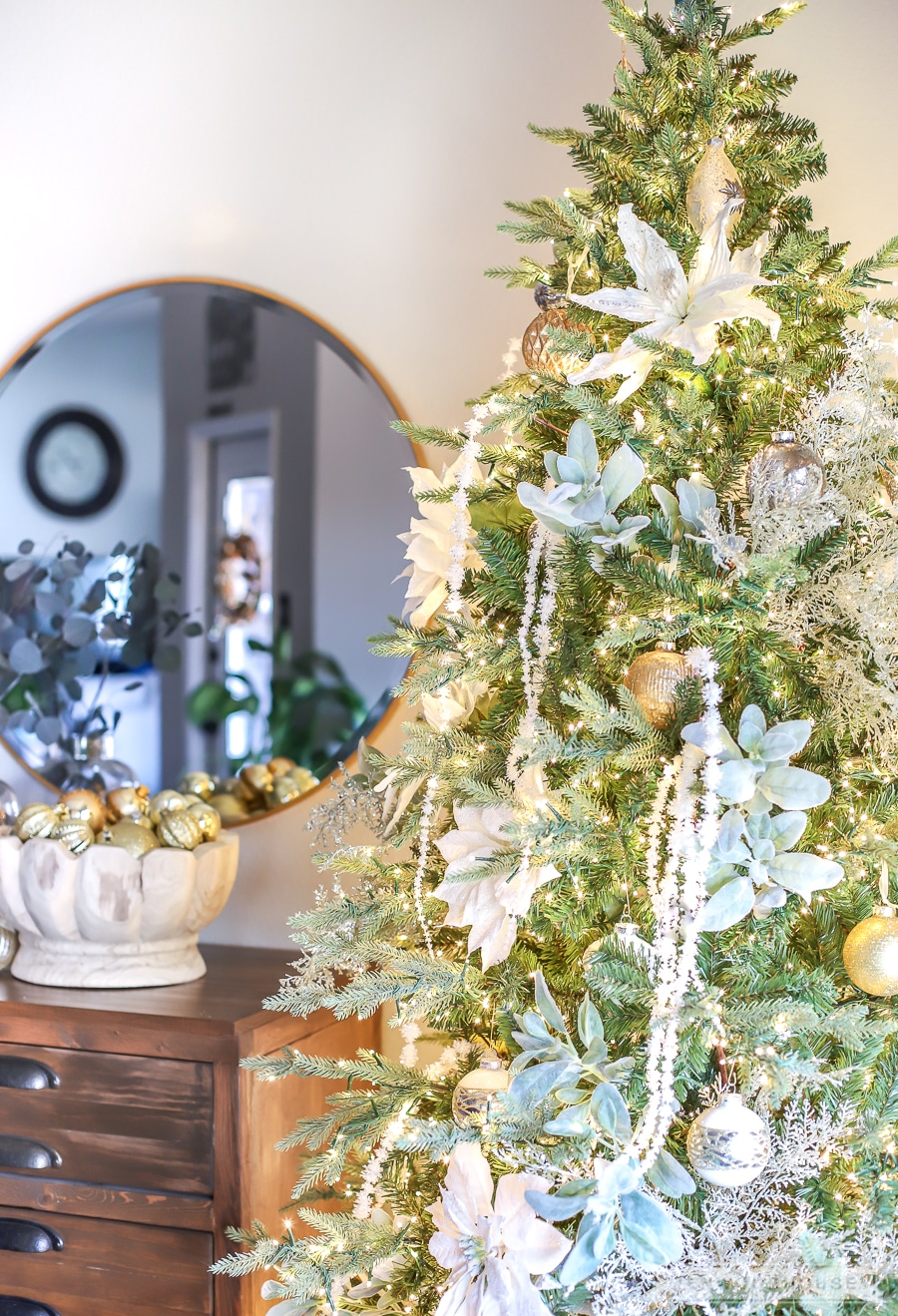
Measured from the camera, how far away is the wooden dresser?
3.59 ft

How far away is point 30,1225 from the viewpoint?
46.0 inches

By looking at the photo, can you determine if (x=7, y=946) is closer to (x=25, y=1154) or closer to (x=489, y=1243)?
(x=25, y=1154)

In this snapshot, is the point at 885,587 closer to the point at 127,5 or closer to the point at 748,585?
the point at 748,585

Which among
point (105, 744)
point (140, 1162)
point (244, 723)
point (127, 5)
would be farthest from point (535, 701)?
point (127, 5)

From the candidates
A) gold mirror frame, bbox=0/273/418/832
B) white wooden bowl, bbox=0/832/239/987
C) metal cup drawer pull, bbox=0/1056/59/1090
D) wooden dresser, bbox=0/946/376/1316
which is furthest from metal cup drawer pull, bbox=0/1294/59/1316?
gold mirror frame, bbox=0/273/418/832

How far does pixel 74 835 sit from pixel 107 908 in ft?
0.33

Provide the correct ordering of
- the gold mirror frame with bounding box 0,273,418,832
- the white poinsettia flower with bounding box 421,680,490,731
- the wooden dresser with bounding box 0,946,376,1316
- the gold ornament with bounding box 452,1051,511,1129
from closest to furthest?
the gold ornament with bounding box 452,1051,511,1129, the white poinsettia flower with bounding box 421,680,490,731, the wooden dresser with bounding box 0,946,376,1316, the gold mirror frame with bounding box 0,273,418,832

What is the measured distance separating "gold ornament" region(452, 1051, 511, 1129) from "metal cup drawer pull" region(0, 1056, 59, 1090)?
555 millimetres

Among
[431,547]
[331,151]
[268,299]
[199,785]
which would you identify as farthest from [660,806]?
[331,151]

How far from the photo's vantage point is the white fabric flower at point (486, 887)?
2.51 feet

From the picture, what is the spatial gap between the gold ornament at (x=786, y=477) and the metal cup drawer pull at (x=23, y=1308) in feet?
3.72

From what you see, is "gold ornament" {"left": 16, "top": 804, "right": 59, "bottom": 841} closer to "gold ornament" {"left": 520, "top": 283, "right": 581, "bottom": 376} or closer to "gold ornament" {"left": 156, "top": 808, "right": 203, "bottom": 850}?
"gold ornament" {"left": 156, "top": 808, "right": 203, "bottom": 850}

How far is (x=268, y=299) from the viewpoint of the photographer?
155 cm

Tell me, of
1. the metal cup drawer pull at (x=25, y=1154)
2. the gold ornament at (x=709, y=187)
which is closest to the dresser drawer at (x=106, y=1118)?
the metal cup drawer pull at (x=25, y=1154)
